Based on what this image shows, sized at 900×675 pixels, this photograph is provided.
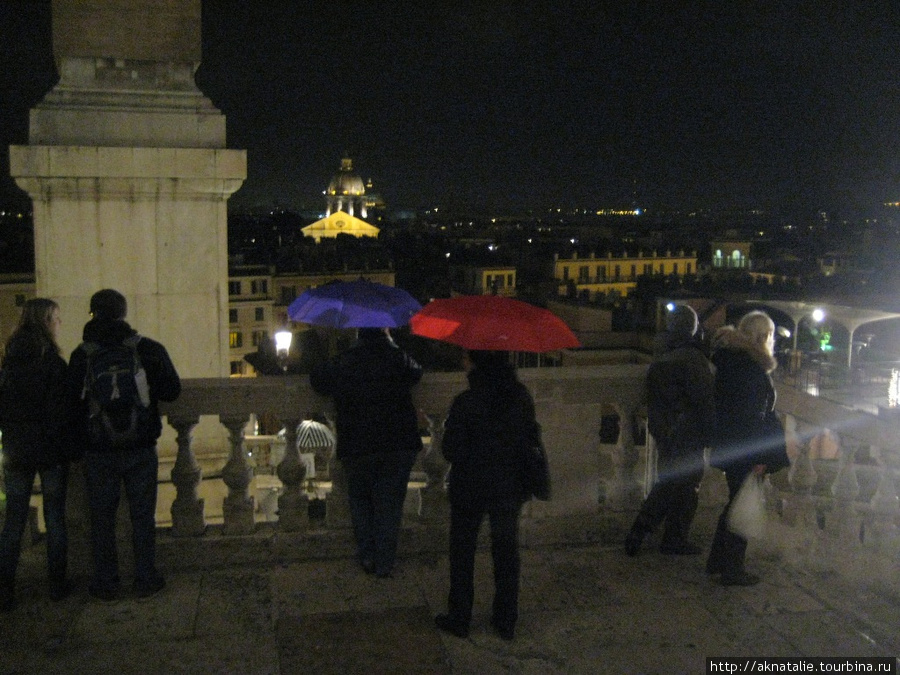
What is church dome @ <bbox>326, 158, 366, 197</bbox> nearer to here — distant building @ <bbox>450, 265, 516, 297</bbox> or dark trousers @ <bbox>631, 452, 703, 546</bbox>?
distant building @ <bbox>450, 265, 516, 297</bbox>

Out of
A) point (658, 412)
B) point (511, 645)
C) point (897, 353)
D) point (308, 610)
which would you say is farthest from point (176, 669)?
point (897, 353)

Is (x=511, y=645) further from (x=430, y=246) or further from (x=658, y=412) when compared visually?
(x=430, y=246)

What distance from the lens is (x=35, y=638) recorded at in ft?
15.5

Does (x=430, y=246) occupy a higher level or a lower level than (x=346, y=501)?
higher

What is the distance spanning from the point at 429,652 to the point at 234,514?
1654mm

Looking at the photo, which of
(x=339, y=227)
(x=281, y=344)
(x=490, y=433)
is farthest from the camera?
(x=339, y=227)

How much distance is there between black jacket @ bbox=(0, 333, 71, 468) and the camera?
4.94 metres

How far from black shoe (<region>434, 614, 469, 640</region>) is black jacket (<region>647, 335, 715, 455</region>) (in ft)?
5.69

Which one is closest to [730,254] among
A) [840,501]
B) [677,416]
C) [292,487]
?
[840,501]

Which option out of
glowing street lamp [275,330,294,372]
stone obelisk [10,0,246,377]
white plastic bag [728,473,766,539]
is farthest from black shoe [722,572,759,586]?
glowing street lamp [275,330,294,372]

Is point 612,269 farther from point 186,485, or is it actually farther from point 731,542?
point 186,485

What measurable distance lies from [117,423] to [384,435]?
1410 millimetres

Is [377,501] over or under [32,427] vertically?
under

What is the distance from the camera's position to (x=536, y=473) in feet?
15.4
